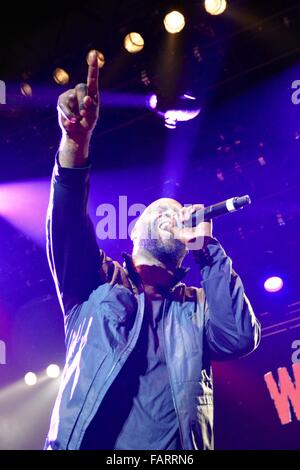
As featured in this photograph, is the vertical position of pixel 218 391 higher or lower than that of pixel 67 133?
lower

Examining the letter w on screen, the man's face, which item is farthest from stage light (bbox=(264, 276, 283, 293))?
the man's face

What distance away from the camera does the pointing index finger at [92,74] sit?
2278 mm

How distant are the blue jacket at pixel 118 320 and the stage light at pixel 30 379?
1786mm

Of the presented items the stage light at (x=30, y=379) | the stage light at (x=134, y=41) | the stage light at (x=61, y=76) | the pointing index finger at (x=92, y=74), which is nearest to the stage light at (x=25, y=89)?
the stage light at (x=61, y=76)

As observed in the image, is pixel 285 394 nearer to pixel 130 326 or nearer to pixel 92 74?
pixel 130 326

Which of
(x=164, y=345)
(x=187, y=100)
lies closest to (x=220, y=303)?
(x=164, y=345)

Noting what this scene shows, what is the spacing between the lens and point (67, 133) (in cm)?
252

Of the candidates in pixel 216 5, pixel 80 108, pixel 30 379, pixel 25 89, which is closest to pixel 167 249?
pixel 80 108

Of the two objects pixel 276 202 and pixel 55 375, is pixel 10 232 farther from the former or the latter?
pixel 276 202

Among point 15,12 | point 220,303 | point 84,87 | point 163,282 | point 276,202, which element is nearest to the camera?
point 84,87

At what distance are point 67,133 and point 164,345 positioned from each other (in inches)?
40.2

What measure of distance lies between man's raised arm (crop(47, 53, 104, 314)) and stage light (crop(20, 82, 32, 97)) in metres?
1.33

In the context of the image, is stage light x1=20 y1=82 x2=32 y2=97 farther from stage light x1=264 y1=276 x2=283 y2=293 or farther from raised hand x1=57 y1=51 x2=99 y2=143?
stage light x1=264 y1=276 x2=283 y2=293

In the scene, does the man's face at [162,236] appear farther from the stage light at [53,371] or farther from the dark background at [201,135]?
the stage light at [53,371]
